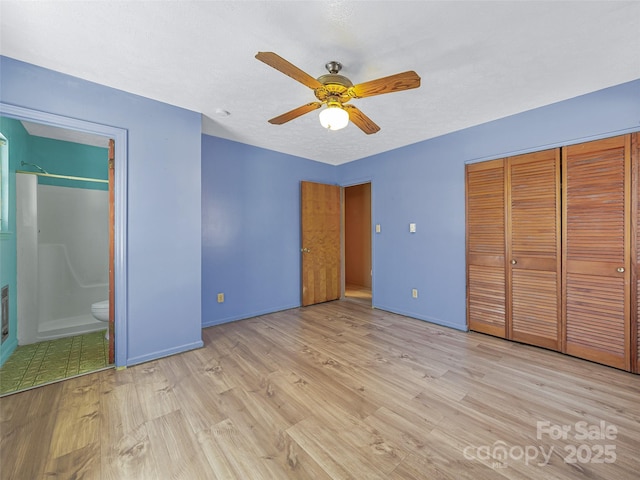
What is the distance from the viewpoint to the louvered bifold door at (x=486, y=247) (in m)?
2.85

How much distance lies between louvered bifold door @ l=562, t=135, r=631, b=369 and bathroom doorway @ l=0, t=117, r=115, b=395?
4205 millimetres

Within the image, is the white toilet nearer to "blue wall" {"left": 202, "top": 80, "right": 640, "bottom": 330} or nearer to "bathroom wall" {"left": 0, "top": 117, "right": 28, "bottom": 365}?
"bathroom wall" {"left": 0, "top": 117, "right": 28, "bottom": 365}

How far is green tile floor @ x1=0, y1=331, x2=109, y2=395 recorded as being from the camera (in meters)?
2.00

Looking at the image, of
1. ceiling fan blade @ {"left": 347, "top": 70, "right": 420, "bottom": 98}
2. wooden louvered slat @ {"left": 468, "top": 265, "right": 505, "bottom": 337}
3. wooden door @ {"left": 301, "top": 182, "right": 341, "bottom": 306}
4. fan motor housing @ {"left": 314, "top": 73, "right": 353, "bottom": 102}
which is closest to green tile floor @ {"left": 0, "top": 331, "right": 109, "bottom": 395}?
wooden door @ {"left": 301, "top": 182, "right": 341, "bottom": 306}

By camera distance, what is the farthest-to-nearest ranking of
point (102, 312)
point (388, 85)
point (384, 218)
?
1. point (384, 218)
2. point (102, 312)
3. point (388, 85)

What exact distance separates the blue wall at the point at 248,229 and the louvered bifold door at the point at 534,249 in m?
2.83

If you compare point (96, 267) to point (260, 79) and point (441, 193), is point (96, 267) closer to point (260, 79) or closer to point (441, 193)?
point (260, 79)

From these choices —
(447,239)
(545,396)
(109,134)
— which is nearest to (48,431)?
(109,134)

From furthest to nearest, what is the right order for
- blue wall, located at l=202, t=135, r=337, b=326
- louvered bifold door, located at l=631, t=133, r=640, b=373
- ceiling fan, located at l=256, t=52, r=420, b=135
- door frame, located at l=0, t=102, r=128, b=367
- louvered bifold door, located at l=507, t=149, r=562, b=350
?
blue wall, located at l=202, t=135, r=337, b=326 < louvered bifold door, located at l=507, t=149, r=562, b=350 < door frame, located at l=0, t=102, r=128, b=367 < louvered bifold door, located at l=631, t=133, r=640, b=373 < ceiling fan, located at l=256, t=52, r=420, b=135

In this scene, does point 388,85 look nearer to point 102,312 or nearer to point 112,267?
point 112,267

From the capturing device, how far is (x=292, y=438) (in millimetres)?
1473

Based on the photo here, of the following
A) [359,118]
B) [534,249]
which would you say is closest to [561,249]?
[534,249]

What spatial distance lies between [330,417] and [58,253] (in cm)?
385

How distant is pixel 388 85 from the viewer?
1.62 meters
